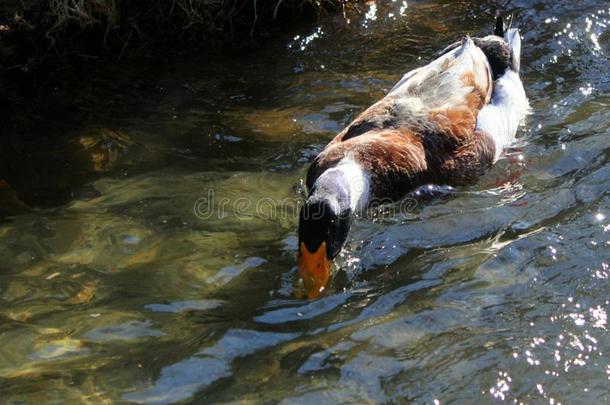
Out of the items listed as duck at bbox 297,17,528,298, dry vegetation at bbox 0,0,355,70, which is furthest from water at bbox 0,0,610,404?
dry vegetation at bbox 0,0,355,70

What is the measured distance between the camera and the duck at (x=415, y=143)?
479 centimetres

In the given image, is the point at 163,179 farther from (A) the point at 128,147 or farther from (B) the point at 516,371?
(B) the point at 516,371

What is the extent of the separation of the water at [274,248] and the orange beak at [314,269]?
0.10 metres

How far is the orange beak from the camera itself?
15.5ft

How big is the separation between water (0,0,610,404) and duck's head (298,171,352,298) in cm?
11

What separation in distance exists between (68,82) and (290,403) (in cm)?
456

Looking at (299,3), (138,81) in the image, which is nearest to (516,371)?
(138,81)

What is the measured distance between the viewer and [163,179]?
6.12m

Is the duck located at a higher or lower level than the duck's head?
higher

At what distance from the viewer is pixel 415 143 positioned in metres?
5.82
